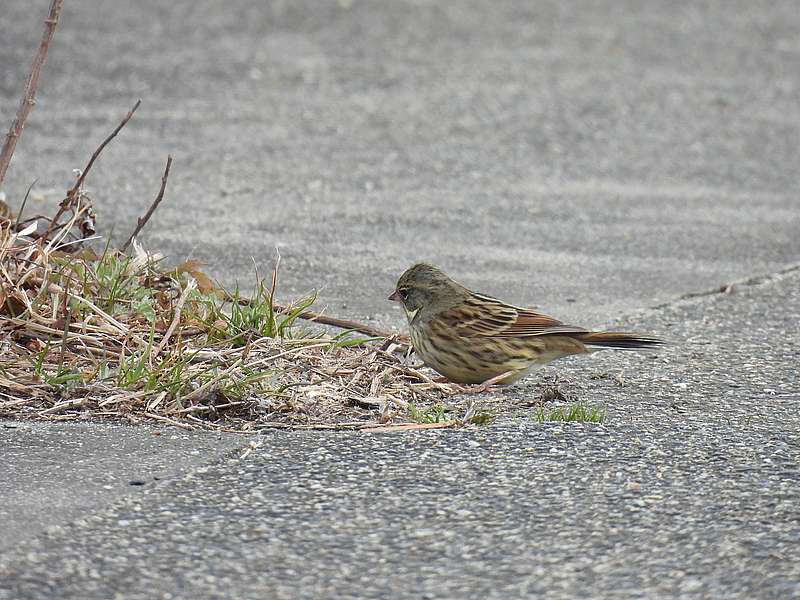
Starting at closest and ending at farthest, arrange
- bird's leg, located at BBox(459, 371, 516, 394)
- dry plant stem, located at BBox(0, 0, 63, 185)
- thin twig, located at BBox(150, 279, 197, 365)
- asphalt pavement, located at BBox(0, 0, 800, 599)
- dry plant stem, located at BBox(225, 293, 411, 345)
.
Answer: asphalt pavement, located at BBox(0, 0, 800, 599) → thin twig, located at BBox(150, 279, 197, 365) → dry plant stem, located at BBox(0, 0, 63, 185) → bird's leg, located at BBox(459, 371, 516, 394) → dry plant stem, located at BBox(225, 293, 411, 345)

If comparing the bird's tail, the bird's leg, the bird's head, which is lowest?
the bird's leg

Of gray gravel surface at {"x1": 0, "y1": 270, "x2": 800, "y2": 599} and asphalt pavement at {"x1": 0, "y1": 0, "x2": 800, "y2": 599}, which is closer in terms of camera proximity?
gray gravel surface at {"x1": 0, "y1": 270, "x2": 800, "y2": 599}

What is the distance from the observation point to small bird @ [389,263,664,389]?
20.7 feet

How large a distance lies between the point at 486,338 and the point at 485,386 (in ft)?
0.70

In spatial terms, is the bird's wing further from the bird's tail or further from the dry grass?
the dry grass

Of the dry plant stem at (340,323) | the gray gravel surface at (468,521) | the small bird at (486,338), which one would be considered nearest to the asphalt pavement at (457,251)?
the gray gravel surface at (468,521)

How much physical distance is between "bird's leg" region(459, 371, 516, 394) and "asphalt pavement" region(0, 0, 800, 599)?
3.7 inches

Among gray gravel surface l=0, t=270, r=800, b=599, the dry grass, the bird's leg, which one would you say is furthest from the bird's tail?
the dry grass

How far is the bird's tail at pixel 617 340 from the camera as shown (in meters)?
6.31

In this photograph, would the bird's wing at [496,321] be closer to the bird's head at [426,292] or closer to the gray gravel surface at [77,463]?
→ the bird's head at [426,292]

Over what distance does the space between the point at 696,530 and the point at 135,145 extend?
8.75m

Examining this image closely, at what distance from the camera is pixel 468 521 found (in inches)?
176

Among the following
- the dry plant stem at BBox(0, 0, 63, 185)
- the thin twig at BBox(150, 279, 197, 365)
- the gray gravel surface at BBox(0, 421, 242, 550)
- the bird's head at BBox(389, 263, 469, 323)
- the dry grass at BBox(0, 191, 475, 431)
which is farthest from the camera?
the bird's head at BBox(389, 263, 469, 323)

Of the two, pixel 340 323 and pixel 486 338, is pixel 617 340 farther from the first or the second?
pixel 340 323
